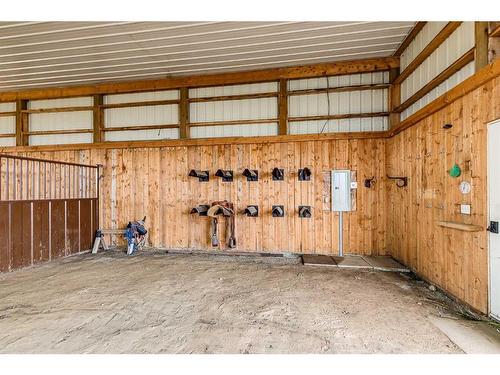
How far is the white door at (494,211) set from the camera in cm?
236

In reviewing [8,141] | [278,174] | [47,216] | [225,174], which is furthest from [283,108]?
[8,141]

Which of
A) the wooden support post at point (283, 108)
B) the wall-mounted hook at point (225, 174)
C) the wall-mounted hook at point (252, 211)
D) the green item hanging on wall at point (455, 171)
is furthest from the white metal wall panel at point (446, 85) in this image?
the wall-mounted hook at point (225, 174)

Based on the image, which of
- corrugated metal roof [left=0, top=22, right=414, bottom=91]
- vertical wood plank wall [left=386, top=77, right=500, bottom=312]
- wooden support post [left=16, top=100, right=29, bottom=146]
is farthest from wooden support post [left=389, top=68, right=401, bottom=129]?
wooden support post [left=16, top=100, right=29, bottom=146]

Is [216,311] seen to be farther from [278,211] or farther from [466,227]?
[278,211]

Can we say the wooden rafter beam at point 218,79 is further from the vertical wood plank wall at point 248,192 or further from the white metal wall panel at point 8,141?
the vertical wood plank wall at point 248,192

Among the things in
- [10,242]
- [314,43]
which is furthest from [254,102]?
[10,242]

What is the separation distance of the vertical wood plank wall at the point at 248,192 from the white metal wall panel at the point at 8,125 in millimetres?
1621

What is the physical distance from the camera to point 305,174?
5.18 meters

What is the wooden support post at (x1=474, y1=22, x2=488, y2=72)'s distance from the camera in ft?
8.37

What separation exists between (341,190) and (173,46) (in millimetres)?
3903

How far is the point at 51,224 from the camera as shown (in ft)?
16.0

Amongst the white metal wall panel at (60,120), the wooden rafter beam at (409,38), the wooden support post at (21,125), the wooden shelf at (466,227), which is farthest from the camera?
the wooden support post at (21,125)

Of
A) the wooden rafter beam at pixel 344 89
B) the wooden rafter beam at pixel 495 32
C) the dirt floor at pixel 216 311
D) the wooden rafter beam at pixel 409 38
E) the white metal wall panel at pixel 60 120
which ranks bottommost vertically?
the dirt floor at pixel 216 311

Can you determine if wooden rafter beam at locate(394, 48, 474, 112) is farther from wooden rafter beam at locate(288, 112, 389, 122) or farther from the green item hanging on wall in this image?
the green item hanging on wall
